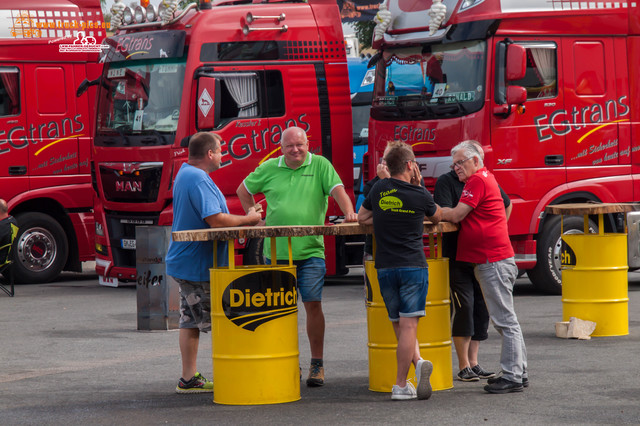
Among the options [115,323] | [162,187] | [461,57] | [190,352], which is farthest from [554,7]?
[190,352]

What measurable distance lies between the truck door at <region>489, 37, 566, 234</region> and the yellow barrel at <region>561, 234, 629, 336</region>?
256 centimetres

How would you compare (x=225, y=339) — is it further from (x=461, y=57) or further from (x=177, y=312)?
(x=461, y=57)

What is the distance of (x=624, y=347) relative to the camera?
9750 millimetres

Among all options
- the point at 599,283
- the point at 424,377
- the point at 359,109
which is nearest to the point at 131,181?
the point at 359,109

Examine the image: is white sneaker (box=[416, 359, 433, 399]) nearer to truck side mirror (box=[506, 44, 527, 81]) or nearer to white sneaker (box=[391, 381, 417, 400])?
white sneaker (box=[391, 381, 417, 400])

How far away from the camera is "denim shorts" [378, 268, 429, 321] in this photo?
7.45 meters

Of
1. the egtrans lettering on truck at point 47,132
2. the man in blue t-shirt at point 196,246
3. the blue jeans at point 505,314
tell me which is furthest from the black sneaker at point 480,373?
the egtrans lettering on truck at point 47,132

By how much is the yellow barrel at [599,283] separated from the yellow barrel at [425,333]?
9.98ft

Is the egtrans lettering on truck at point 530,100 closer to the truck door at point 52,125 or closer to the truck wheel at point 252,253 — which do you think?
the truck wheel at point 252,253

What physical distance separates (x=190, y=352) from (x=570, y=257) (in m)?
4.18

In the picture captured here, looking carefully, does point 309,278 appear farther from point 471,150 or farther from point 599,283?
point 599,283

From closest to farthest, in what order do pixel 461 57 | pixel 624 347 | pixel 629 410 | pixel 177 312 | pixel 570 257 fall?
pixel 629 410 < pixel 624 347 < pixel 570 257 < pixel 177 312 < pixel 461 57

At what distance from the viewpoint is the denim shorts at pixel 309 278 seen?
8227 millimetres

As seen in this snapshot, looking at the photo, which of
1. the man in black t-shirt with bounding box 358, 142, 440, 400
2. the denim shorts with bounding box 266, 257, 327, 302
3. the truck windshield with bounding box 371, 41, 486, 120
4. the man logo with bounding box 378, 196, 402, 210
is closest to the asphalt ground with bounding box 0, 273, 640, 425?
the man in black t-shirt with bounding box 358, 142, 440, 400
